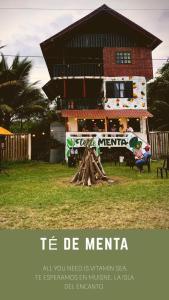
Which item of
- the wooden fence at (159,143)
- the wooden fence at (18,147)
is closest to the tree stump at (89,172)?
the wooden fence at (18,147)

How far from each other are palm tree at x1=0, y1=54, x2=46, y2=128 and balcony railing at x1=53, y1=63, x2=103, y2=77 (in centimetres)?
303

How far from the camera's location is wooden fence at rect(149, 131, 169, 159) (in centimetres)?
2667

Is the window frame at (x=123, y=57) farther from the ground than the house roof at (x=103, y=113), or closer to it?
farther from the ground

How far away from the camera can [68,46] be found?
26.9 m

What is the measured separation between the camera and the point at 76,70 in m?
26.5

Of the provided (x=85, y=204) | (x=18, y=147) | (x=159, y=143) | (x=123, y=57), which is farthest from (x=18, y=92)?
(x=85, y=204)

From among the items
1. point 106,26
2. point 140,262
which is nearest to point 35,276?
point 140,262

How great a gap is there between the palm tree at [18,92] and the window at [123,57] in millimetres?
6676

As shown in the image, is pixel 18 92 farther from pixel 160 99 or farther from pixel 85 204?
pixel 85 204

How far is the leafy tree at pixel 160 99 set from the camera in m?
35.2

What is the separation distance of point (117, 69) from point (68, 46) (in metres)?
3.91

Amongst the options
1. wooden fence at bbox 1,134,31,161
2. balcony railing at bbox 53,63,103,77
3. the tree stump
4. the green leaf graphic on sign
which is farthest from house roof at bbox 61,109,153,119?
the tree stump

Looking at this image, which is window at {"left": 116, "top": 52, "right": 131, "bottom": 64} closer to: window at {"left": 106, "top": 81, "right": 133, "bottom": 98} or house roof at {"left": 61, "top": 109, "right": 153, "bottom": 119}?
window at {"left": 106, "top": 81, "right": 133, "bottom": 98}

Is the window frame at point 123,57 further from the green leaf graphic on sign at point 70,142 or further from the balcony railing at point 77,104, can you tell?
the green leaf graphic on sign at point 70,142
